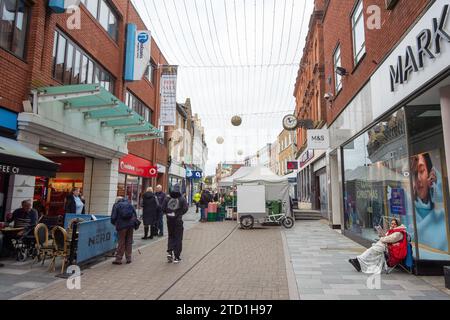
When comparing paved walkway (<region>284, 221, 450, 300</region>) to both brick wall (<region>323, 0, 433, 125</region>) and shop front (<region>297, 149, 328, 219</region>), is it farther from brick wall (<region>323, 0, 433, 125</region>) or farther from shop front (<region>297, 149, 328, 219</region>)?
shop front (<region>297, 149, 328, 219</region>)

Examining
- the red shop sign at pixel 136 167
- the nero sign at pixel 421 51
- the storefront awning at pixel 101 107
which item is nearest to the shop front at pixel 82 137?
the storefront awning at pixel 101 107

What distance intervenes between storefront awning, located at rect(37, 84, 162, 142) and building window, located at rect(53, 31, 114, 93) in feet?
4.24

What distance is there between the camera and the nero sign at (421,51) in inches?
200

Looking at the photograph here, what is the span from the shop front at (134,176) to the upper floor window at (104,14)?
605cm

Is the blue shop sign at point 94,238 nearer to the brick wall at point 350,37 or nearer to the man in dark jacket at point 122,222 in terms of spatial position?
the man in dark jacket at point 122,222

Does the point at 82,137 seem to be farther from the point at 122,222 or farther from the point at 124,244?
the point at 124,244

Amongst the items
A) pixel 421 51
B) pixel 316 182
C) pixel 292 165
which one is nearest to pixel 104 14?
pixel 421 51

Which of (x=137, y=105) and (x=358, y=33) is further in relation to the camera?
(x=137, y=105)

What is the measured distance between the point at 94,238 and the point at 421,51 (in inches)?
297

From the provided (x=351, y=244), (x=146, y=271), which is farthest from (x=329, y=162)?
(x=146, y=271)

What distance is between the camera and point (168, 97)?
19750mm

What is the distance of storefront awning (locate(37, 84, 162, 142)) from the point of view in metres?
9.30
